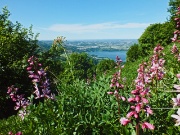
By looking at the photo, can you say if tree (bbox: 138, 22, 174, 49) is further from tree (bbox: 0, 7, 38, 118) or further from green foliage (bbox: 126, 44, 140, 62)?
tree (bbox: 0, 7, 38, 118)

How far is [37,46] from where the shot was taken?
99.2ft

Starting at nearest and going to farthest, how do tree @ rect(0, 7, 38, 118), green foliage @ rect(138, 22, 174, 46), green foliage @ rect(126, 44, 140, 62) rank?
tree @ rect(0, 7, 38, 118), green foliage @ rect(138, 22, 174, 46), green foliage @ rect(126, 44, 140, 62)

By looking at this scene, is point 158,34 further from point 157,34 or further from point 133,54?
point 133,54

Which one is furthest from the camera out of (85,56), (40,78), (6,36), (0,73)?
(85,56)

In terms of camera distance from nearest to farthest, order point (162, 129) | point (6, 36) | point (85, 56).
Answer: point (162, 129) → point (6, 36) → point (85, 56)

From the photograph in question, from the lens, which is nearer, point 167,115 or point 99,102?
point 167,115

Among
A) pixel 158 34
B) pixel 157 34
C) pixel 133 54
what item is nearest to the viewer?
pixel 158 34

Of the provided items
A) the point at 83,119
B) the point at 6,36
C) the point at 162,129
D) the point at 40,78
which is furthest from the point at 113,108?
the point at 6,36

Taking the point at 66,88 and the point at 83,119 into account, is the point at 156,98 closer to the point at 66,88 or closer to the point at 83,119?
the point at 83,119

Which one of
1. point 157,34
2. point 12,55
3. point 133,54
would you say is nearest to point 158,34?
point 157,34

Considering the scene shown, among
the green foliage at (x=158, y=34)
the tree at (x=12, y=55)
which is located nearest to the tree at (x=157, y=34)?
the green foliage at (x=158, y=34)

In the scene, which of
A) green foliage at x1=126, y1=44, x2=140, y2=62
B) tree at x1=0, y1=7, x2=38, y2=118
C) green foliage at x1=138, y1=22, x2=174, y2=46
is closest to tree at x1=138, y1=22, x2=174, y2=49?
green foliage at x1=138, y1=22, x2=174, y2=46

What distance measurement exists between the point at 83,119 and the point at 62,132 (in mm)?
515

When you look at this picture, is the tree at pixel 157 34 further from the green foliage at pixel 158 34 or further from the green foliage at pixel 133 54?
the green foliage at pixel 133 54
